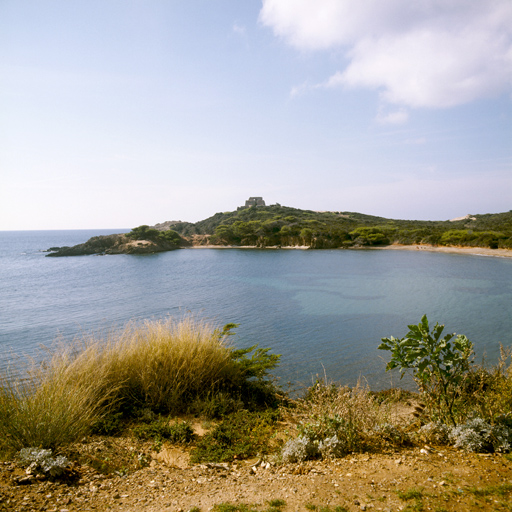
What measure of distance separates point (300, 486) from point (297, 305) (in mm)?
16464

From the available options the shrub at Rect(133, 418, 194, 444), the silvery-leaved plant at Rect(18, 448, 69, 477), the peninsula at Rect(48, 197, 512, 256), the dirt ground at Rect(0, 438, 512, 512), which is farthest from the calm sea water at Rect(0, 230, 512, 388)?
the peninsula at Rect(48, 197, 512, 256)

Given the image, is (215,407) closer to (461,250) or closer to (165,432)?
(165,432)

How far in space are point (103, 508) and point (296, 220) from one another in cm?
7533

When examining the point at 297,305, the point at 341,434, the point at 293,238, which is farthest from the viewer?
the point at 293,238

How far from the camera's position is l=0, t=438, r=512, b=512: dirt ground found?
3043 mm

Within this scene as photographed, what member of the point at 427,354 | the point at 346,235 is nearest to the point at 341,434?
the point at 427,354

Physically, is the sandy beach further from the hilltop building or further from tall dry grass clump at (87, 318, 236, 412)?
the hilltop building

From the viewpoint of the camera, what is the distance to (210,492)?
3447 millimetres

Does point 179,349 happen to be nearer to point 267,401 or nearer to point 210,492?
point 267,401

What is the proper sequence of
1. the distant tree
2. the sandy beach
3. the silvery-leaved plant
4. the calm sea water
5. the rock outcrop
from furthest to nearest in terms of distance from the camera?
the distant tree → the rock outcrop → the sandy beach → the calm sea water → the silvery-leaved plant

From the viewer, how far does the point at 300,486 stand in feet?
11.2

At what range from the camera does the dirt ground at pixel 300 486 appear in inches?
120

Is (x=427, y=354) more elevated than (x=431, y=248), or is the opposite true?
Answer: (x=427, y=354)

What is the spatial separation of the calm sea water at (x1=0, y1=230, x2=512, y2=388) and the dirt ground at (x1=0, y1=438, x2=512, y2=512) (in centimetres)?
577
